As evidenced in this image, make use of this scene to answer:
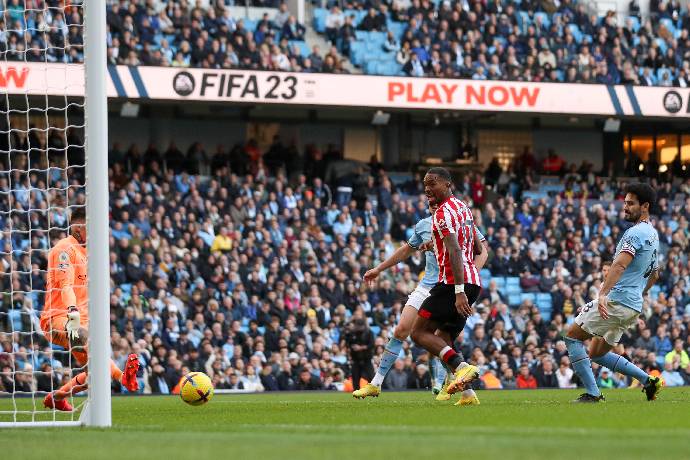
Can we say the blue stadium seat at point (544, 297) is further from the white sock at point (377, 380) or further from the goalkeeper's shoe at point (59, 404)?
the goalkeeper's shoe at point (59, 404)

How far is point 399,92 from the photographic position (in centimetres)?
3272

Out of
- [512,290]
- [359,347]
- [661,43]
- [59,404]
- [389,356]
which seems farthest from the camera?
[661,43]

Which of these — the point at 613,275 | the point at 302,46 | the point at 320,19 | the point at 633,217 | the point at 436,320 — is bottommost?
the point at 436,320

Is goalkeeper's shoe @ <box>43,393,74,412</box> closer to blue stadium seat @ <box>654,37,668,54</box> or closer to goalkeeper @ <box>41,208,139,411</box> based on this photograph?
goalkeeper @ <box>41,208,139,411</box>

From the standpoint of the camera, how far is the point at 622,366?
13.8 metres

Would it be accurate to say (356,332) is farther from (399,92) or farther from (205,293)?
(399,92)

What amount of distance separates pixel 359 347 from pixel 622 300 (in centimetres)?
1035

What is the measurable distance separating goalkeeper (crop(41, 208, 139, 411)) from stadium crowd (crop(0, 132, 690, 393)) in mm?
9371

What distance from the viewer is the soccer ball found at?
522 inches

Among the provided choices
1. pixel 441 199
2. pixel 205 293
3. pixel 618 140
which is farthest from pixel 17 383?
pixel 618 140

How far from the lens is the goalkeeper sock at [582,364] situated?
44.2ft

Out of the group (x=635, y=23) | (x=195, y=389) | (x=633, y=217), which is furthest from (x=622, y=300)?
(x=635, y=23)

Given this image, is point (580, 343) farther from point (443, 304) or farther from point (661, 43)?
point (661, 43)

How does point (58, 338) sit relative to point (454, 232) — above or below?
below
